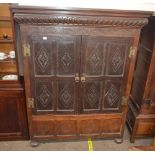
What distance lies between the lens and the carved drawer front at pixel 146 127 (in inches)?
83.5

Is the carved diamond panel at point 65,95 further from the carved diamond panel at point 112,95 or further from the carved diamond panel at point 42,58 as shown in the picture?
the carved diamond panel at point 112,95

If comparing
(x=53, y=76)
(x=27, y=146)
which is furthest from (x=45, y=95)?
(x=27, y=146)

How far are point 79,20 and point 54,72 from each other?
55 centimetres

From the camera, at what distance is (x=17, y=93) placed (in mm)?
1908

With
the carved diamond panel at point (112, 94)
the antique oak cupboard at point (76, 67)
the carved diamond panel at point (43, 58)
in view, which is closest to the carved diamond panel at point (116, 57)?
the antique oak cupboard at point (76, 67)

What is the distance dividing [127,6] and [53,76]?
101 centimetres

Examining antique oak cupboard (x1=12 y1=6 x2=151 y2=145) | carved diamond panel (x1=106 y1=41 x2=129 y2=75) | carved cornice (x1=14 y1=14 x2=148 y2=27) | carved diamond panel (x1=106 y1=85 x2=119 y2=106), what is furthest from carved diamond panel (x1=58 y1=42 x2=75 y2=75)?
carved diamond panel (x1=106 y1=85 x2=119 y2=106)

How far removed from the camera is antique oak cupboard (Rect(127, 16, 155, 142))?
185 centimetres

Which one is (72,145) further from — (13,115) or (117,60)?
(117,60)

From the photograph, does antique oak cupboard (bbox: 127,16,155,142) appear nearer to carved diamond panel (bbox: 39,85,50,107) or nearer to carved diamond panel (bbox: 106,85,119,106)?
carved diamond panel (bbox: 106,85,119,106)

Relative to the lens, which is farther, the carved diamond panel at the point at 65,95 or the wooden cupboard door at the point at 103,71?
the carved diamond panel at the point at 65,95

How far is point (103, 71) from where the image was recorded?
176 centimetres

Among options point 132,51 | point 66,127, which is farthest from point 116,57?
point 66,127

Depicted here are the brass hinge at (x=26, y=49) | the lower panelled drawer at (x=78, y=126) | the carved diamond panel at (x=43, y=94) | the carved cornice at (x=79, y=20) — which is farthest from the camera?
the lower panelled drawer at (x=78, y=126)
